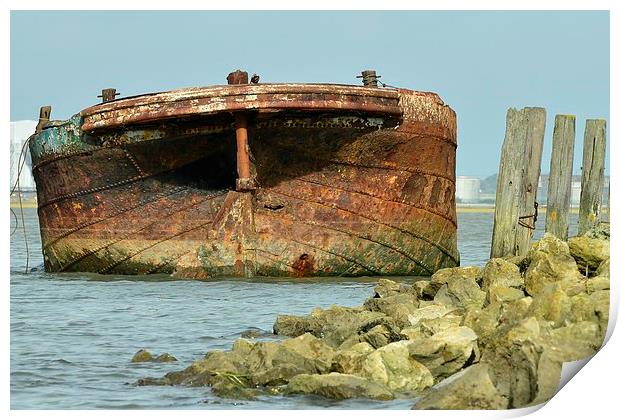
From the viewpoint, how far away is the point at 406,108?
13711 mm

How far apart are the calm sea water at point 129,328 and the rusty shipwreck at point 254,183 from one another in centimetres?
35

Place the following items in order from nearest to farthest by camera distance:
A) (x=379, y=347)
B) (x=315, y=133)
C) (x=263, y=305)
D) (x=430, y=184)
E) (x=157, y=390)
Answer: (x=157, y=390) < (x=379, y=347) < (x=263, y=305) < (x=315, y=133) < (x=430, y=184)

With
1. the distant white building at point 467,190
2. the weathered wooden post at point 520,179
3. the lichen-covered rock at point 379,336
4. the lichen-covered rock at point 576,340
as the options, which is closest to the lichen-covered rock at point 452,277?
the weathered wooden post at point 520,179

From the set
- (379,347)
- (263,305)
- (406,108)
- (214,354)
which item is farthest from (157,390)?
(406,108)

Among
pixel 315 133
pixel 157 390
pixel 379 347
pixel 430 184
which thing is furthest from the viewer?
pixel 430 184

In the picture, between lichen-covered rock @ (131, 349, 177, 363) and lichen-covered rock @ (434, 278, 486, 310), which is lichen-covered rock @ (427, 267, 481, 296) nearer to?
lichen-covered rock @ (434, 278, 486, 310)

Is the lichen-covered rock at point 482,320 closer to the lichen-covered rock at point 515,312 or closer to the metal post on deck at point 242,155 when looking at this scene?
the lichen-covered rock at point 515,312

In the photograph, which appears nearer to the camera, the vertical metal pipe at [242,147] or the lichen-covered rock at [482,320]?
the lichen-covered rock at [482,320]

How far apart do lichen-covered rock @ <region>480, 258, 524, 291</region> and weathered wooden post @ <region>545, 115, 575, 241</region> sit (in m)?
2.12

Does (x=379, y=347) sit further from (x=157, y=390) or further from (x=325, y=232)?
(x=325, y=232)

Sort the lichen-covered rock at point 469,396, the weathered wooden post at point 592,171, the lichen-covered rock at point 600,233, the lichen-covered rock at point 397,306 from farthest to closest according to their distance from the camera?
the weathered wooden post at point 592,171 < the lichen-covered rock at point 600,233 < the lichen-covered rock at point 397,306 < the lichen-covered rock at point 469,396

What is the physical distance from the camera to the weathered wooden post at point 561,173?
479 inches

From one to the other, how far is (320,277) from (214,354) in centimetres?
567

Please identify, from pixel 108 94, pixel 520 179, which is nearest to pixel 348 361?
pixel 520 179
